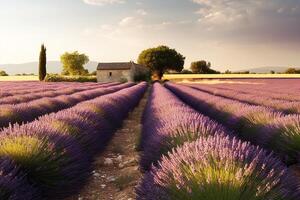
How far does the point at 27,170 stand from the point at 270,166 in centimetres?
201

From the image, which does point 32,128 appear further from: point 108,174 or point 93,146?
point 93,146

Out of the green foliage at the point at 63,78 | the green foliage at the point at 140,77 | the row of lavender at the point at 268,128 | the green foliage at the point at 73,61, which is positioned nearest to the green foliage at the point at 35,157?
the row of lavender at the point at 268,128

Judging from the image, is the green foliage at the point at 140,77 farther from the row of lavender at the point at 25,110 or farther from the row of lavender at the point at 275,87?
the row of lavender at the point at 25,110

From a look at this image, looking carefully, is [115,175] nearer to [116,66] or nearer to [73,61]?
[116,66]

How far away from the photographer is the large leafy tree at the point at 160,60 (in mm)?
80625

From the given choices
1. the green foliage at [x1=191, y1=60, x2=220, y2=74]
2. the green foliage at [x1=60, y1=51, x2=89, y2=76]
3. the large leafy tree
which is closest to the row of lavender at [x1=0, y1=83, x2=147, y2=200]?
the large leafy tree

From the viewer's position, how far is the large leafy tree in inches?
3174

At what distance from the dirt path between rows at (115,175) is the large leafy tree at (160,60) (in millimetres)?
73261

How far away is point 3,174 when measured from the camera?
2.73 m

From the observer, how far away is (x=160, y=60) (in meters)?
80.6

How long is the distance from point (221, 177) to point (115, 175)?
2.90 metres

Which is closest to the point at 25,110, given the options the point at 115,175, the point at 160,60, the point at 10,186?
the point at 115,175

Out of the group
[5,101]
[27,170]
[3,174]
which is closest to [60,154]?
[27,170]

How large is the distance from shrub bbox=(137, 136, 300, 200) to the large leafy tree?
78.1 meters
